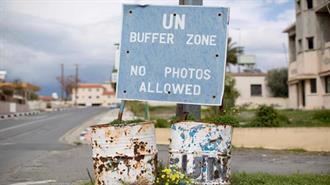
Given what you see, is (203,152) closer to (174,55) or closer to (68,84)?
(174,55)

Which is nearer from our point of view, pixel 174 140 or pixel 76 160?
pixel 174 140

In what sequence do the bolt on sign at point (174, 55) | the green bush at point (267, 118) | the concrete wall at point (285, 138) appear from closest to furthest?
the bolt on sign at point (174, 55), the concrete wall at point (285, 138), the green bush at point (267, 118)

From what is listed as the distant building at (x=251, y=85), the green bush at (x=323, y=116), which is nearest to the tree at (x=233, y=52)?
the distant building at (x=251, y=85)

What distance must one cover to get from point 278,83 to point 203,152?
51.5m

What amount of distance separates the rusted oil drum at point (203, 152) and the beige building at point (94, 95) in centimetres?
14078

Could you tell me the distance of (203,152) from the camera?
5359mm

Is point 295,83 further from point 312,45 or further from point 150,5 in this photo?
point 150,5

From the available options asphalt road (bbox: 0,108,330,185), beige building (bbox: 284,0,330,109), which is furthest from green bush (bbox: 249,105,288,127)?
beige building (bbox: 284,0,330,109)

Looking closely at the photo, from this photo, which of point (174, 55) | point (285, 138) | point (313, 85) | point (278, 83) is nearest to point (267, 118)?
point (285, 138)

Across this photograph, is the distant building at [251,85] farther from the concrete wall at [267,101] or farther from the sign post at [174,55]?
the sign post at [174,55]

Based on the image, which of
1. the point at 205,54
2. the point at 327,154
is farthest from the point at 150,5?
the point at 327,154

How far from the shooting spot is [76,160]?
12258 mm

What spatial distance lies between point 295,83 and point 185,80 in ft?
119

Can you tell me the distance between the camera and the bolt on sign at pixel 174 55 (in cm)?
565
